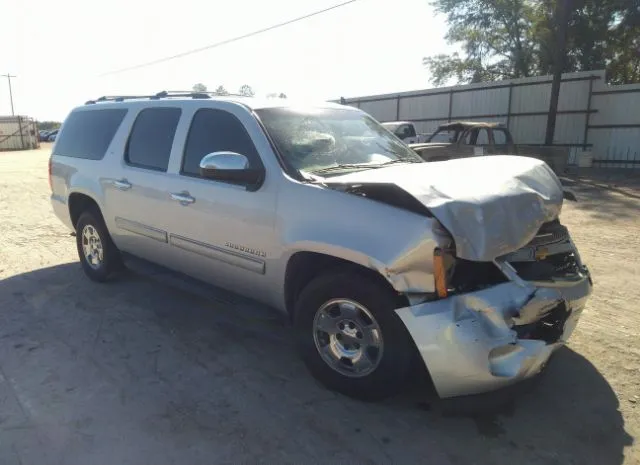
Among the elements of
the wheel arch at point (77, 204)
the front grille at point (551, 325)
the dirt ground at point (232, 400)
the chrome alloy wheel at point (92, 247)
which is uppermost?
the wheel arch at point (77, 204)

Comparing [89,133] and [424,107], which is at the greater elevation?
[424,107]

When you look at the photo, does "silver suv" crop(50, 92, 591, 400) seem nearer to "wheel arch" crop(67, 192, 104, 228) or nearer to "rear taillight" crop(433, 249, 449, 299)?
"rear taillight" crop(433, 249, 449, 299)

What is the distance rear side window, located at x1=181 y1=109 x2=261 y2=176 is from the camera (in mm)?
3688

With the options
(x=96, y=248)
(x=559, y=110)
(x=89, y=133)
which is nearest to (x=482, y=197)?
(x=96, y=248)

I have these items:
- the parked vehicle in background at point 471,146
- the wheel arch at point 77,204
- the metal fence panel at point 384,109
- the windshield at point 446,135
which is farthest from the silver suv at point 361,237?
the metal fence panel at point 384,109

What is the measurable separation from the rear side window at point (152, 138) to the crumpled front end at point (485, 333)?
2.67m

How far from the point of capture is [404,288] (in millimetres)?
2699

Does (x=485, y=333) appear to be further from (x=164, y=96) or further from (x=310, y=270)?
(x=164, y=96)

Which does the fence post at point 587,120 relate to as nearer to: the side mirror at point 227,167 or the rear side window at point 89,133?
the rear side window at point 89,133

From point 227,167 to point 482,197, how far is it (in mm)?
1628

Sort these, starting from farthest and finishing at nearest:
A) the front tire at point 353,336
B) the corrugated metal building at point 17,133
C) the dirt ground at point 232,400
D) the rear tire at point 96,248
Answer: the corrugated metal building at point 17,133 < the rear tire at point 96,248 < the front tire at point 353,336 < the dirt ground at point 232,400

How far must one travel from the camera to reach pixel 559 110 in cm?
1997

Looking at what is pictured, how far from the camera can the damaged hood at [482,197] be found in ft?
8.54

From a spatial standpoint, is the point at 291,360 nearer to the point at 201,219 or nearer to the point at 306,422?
the point at 306,422
